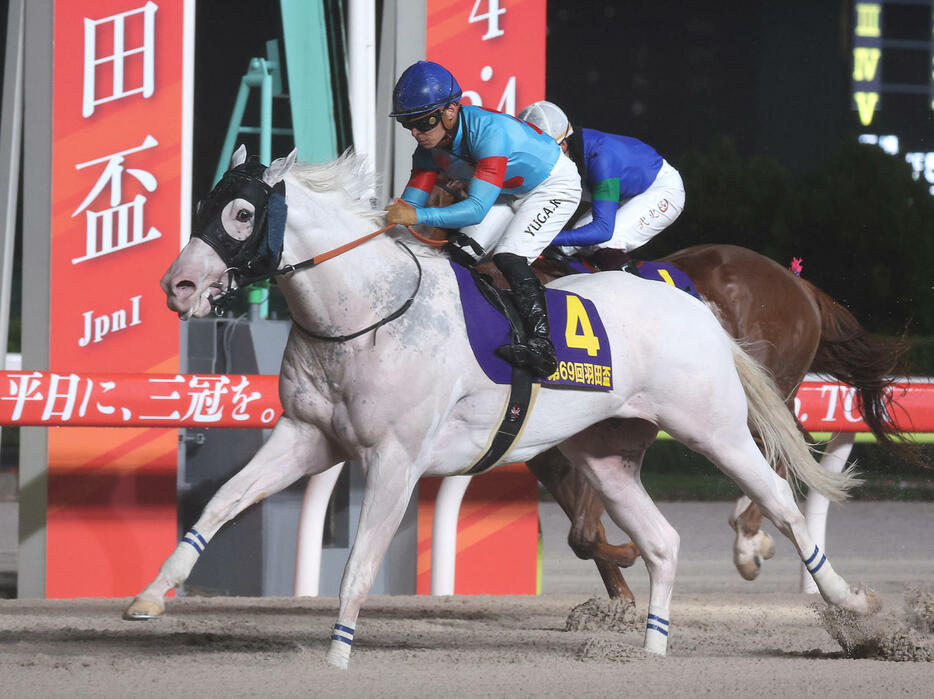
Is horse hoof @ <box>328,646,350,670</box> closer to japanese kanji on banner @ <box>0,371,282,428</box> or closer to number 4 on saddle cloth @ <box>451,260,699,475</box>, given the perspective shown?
number 4 on saddle cloth @ <box>451,260,699,475</box>

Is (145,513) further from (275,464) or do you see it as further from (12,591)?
(275,464)

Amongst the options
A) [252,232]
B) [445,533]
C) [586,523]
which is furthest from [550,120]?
[445,533]

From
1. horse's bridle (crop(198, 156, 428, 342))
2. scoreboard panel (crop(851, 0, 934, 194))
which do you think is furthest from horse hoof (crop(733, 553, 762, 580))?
scoreboard panel (crop(851, 0, 934, 194))

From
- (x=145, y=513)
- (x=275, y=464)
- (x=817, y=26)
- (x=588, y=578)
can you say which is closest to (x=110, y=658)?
(x=275, y=464)

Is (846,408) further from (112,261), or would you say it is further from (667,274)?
(112,261)

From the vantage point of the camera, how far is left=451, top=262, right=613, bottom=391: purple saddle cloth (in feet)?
13.1

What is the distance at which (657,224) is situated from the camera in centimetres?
558

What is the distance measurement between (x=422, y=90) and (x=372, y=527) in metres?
1.31

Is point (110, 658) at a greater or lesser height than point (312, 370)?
lesser

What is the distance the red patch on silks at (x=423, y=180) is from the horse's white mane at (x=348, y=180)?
225 mm

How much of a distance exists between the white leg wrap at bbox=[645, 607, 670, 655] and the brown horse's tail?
2297 mm

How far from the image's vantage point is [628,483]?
447 cm

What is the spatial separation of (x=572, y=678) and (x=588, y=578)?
11.3ft

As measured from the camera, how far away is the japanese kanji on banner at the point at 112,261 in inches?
229
